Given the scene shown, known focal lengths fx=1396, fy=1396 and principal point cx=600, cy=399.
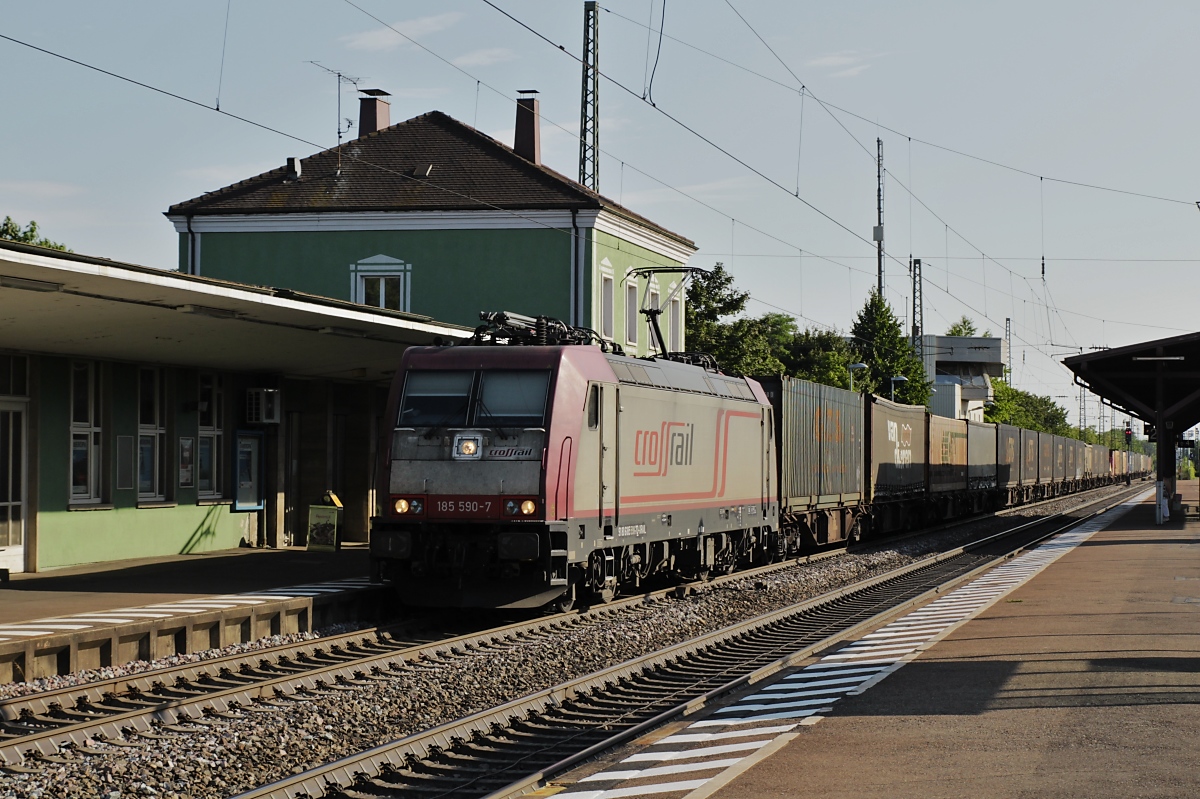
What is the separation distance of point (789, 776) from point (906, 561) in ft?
65.7

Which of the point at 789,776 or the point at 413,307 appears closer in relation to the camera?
the point at 789,776

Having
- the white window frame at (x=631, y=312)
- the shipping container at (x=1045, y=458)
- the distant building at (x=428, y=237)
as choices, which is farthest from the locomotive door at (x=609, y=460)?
the shipping container at (x=1045, y=458)

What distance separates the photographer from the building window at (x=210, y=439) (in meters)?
21.9

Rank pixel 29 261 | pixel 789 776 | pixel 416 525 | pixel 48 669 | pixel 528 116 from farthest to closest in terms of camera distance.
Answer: pixel 528 116, pixel 416 525, pixel 29 261, pixel 48 669, pixel 789 776

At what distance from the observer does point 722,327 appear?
70.7 m

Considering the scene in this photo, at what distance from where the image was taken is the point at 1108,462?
105250mm

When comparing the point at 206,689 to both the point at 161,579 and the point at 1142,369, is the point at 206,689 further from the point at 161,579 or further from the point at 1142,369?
the point at 1142,369

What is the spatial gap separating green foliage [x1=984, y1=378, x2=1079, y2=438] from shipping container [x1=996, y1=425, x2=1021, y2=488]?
48314 millimetres

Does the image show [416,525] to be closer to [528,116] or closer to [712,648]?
[712,648]

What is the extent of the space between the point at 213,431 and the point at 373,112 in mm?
19642

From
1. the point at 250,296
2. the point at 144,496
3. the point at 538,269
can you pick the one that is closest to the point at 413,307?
the point at 538,269

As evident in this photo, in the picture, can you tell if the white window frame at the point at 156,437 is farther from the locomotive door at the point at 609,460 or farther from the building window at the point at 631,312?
the building window at the point at 631,312

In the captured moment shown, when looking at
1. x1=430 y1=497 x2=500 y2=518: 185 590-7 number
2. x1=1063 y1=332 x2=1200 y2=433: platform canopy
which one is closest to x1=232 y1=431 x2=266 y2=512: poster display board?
x1=430 y1=497 x2=500 y2=518: 185 590-7 number

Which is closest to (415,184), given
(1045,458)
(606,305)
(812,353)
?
(606,305)
